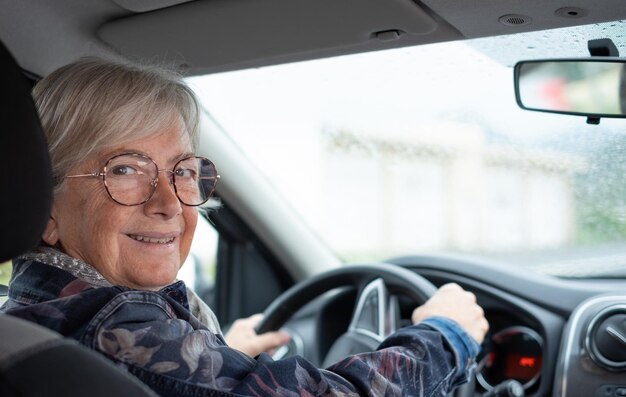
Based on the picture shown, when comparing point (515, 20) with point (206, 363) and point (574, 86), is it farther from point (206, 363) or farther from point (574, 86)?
point (206, 363)

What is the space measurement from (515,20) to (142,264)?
3.38 feet

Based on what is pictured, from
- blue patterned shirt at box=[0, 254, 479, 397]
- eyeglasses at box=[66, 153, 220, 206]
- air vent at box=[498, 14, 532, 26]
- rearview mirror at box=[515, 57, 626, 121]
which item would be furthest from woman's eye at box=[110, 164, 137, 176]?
rearview mirror at box=[515, 57, 626, 121]

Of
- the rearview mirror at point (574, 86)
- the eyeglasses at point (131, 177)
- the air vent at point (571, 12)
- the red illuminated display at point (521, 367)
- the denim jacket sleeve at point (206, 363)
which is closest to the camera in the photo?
the denim jacket sleeve at point (206, 363)

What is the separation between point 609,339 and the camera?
253 centimetres

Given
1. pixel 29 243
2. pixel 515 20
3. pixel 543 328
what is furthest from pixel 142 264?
pixel 543 328

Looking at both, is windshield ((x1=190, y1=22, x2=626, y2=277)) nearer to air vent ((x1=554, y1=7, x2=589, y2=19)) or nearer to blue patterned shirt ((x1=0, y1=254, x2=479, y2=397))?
air vent ((x1=554, y1=7, x2=589, y2=19))

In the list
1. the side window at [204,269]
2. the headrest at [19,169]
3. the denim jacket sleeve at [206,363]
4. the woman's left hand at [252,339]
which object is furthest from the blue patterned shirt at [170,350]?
the side window at [204,269]

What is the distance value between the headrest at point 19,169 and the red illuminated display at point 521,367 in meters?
1.75

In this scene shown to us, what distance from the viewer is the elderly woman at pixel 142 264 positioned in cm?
165

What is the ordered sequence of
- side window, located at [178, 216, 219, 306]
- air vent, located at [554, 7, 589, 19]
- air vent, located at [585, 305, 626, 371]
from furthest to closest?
1. side window, located at [178, 216, 219, 306]
2. air vent, located at [585, 305, 626, 371]
3. air vent, located at [554, 7, 589, 19]

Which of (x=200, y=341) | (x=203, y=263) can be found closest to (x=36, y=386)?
(x=200, y=341)

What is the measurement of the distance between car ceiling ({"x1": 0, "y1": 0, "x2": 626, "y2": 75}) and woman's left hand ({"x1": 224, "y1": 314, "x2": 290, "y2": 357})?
920 mm

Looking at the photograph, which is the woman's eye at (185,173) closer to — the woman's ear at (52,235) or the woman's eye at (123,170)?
the woman's eye at (123,170)

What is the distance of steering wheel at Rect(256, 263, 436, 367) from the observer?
9.20ft
